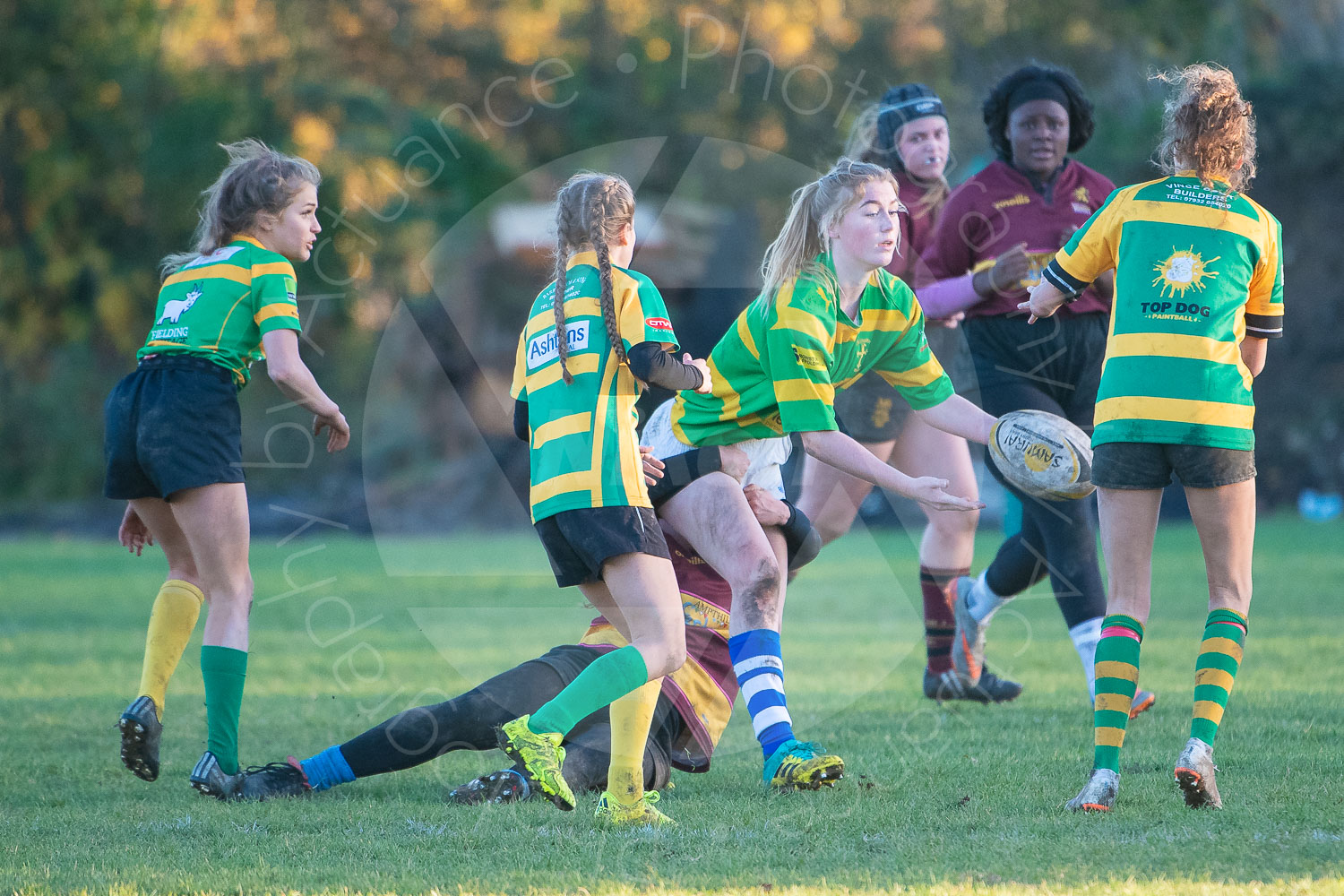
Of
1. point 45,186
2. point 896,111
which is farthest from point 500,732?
point 45,186

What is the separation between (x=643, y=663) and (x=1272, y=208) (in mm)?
15229

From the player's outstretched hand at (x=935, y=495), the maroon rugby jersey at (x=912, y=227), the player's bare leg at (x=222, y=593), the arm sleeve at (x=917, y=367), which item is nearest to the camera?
the player's outstretched hand at (x=935, y=495)

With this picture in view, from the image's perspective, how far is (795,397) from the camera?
12.9 feet

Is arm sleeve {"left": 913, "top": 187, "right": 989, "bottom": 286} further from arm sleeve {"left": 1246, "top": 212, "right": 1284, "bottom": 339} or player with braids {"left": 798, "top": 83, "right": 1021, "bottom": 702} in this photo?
arm sleeve {"left": 1246, "top": 212, "right": 1284, "bottom": 339}

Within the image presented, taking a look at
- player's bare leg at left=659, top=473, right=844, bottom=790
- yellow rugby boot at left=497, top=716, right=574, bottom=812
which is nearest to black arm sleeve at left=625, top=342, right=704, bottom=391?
player's bare leg at left=659, top=473, right=844, bottom=790

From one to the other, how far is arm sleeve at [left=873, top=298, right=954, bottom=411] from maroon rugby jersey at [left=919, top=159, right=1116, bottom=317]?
80 centimetres

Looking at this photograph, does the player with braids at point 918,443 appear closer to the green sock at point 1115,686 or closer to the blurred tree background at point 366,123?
the green sock at point 1115,686

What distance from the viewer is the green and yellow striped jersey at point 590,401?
3541 mm

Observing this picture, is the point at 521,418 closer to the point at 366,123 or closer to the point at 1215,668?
the point at 1215,668

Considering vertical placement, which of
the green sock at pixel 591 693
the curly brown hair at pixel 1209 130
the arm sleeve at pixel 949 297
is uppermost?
the curly brown hair at pixel 1209 130

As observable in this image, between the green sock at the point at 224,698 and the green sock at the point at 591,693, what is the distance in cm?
107

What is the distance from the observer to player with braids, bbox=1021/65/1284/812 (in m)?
3.43

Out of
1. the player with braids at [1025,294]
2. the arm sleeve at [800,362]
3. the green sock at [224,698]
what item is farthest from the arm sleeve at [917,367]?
the green sock at [224,698]

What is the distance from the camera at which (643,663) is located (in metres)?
→ 3.52
